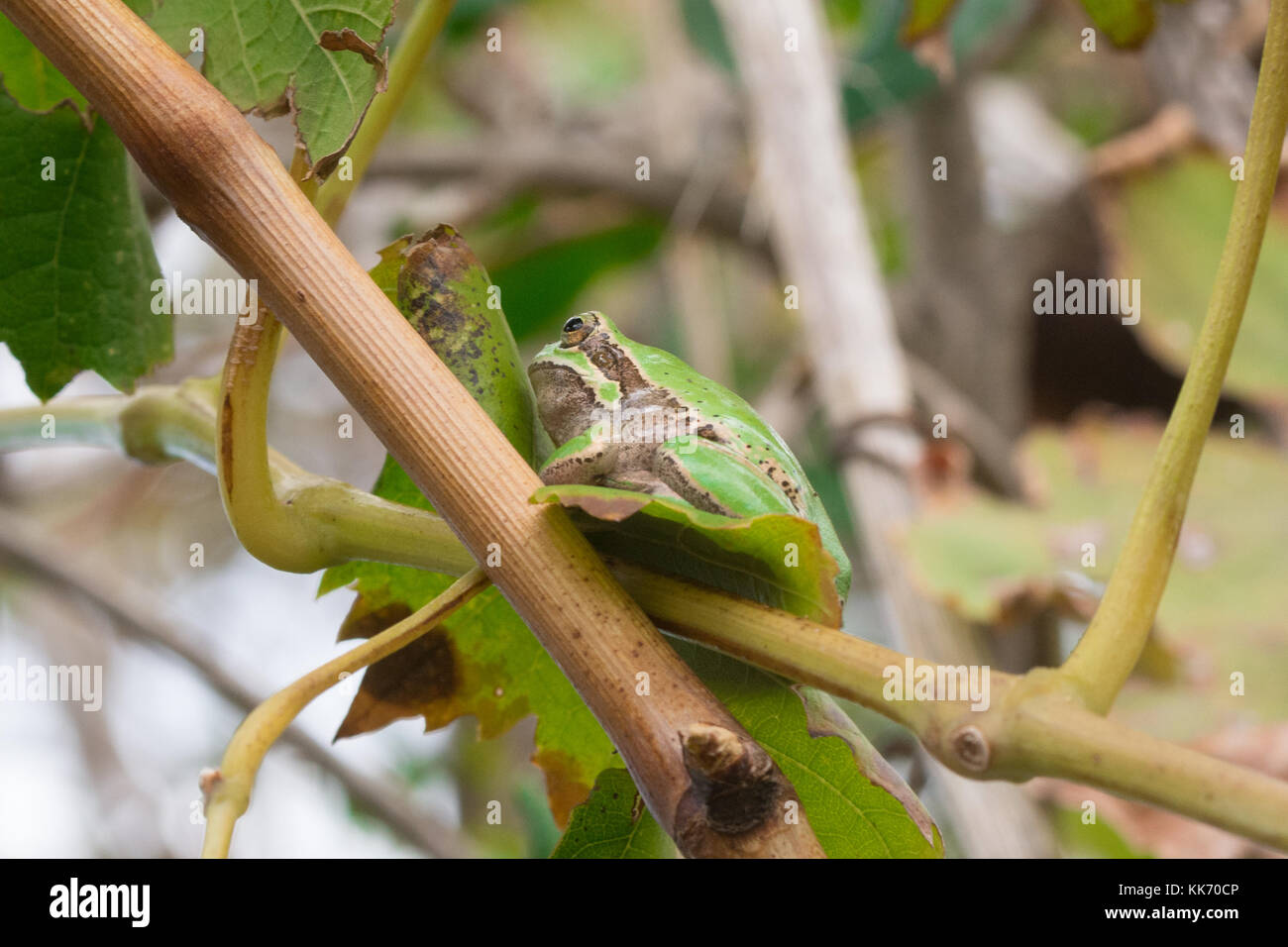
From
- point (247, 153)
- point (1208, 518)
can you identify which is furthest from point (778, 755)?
point (1208, 518)

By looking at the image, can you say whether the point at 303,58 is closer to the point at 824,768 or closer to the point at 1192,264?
the point at 824,768

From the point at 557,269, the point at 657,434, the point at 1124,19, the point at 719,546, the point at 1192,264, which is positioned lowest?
the point at 719,546

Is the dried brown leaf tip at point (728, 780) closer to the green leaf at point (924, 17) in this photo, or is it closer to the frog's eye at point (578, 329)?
the frog's eye at point (578, 329)

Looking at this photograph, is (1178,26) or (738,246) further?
(738,246)

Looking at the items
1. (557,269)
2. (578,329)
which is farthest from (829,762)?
(557,269)

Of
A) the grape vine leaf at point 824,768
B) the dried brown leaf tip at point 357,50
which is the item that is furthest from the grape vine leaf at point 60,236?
the grape vine leaf at point 824,768

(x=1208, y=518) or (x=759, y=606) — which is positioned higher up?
(x=1208, y=518)

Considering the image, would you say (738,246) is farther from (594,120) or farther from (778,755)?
(778,755)
